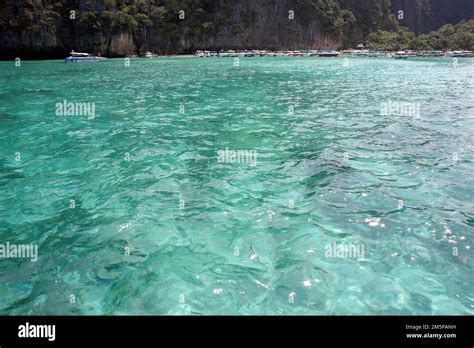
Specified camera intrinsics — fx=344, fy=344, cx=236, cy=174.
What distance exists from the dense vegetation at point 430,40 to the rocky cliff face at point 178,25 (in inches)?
476

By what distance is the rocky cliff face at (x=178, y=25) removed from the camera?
268 ft

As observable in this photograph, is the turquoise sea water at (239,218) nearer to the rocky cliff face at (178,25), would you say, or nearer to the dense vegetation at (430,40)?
the rocky cliff face at (178,25)

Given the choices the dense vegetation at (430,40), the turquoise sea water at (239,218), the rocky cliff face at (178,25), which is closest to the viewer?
the turquoise sea water at (239,218)

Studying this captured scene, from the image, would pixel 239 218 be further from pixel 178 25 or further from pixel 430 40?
pixel 430 40

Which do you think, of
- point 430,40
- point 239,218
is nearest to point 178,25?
point 430,40

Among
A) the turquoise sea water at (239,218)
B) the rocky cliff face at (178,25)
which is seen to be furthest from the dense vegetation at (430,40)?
the turquoise sea water at (239,218)

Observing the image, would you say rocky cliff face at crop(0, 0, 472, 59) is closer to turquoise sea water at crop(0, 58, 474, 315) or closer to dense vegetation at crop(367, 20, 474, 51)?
dense vegetation at crop(367, 20, 474, 51)

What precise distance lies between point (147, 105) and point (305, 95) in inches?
450

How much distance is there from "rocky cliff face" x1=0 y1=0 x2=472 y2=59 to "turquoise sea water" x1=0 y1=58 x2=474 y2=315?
82106 millimetres

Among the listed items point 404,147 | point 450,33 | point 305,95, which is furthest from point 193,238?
point 450,33

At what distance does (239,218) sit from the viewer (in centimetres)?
748

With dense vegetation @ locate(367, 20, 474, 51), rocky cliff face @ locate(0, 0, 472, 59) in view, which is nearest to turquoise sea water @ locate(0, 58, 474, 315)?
rocky cliff face @ locate(0, 0, 472, 59)

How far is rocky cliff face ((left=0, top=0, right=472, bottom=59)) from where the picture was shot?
8156 cm

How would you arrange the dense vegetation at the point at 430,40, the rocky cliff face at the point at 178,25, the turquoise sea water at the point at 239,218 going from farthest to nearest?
the dense vegetation at the point at 430,40
the rocky cliff face at the point at 178,25
the turquoise sea water at the point at 239,218
